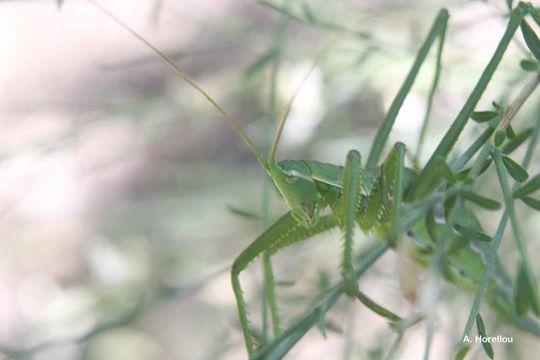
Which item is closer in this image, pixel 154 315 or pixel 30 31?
pixel 154 315

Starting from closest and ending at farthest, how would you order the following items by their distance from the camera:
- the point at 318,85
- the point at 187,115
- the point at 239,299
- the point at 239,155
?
the point at 239,299 → the point at 318,85 → the point at 187,115 → the point at 239,155

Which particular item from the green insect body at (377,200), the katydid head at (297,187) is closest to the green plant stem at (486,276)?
the green insect body at (377,200)

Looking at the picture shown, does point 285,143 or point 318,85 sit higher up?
point 318,85

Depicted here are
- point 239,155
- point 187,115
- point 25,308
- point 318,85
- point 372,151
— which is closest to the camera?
point 372,151

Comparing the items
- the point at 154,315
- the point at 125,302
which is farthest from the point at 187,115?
the point at 154,315

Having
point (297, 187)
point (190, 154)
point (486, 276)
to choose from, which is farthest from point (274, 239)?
point (190, 154)

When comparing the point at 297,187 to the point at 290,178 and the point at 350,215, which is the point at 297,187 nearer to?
the point at 290,178

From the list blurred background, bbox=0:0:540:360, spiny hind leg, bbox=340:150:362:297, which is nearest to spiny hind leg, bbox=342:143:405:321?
spiny hind leg, bbox=340:150:362:297

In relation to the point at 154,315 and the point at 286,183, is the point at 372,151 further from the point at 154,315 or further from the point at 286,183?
the point at 154,315
